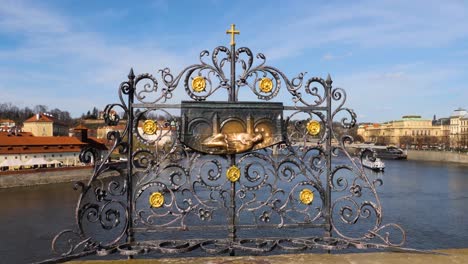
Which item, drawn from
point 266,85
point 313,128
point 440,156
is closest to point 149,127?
point 266,85

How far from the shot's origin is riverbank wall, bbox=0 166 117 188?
37.6m

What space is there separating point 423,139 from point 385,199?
102 meters

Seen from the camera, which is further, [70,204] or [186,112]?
[70,204]

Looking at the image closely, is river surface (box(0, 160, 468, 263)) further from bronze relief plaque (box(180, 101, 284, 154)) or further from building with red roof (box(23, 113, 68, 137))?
building with red roof (box(23, 113, 68, 137))

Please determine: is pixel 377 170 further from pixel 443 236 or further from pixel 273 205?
pixel 273 205

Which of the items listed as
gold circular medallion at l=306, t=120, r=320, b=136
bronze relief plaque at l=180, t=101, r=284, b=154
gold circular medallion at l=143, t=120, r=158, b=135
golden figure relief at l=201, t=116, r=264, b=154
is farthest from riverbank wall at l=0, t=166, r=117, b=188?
gold circular medallion at l=306, t=120, r=320, b=136

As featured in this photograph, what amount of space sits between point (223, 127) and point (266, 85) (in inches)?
33.5

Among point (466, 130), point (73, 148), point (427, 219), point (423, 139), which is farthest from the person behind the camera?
point (423, 139)

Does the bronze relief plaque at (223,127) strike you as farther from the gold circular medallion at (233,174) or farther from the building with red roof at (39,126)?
the building with red roof at (39,126)

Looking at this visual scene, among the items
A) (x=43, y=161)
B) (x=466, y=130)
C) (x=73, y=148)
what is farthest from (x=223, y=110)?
(x=466, y=130)

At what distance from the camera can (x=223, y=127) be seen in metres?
5.38

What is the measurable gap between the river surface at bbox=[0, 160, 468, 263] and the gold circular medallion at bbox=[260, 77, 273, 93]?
15.3 m

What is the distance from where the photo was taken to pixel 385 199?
30344 millimetres

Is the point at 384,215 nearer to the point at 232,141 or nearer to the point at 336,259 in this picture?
the point at 336,259
